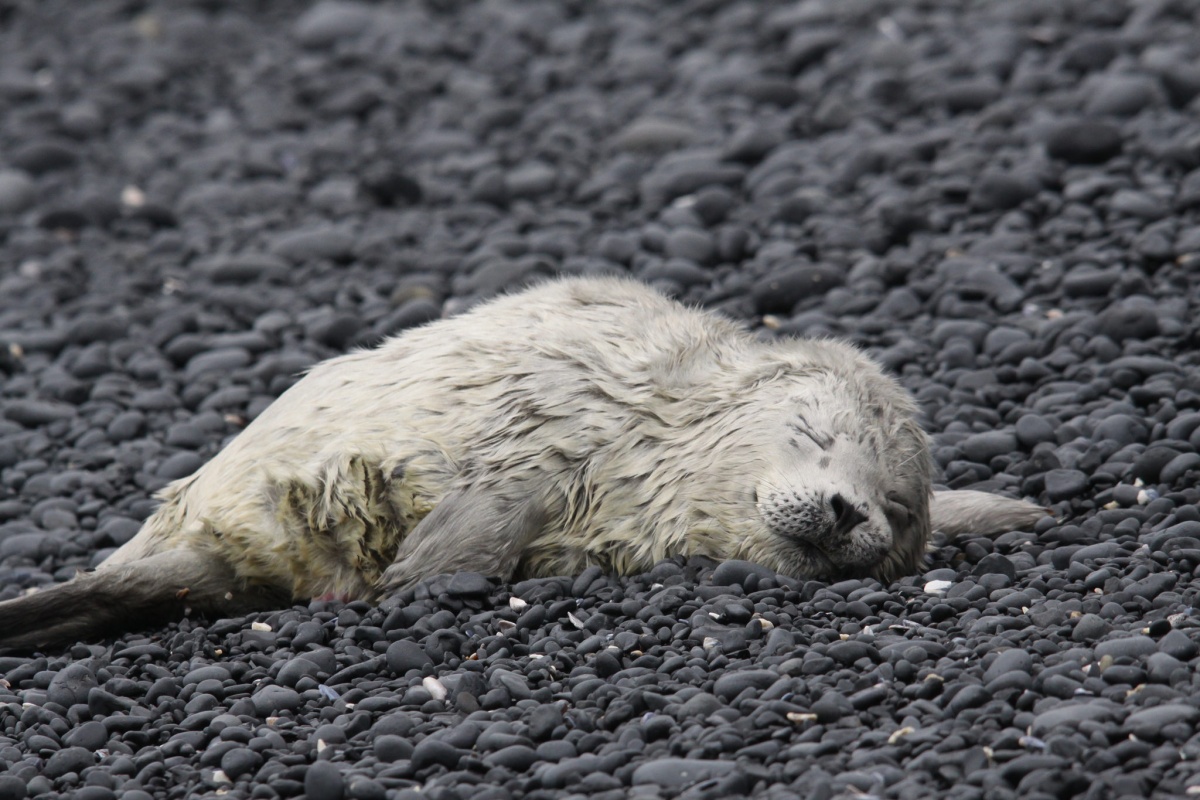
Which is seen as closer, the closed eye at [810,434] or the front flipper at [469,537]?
the front flipper at [469,537]

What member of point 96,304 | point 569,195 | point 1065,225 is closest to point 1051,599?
point 1065,225

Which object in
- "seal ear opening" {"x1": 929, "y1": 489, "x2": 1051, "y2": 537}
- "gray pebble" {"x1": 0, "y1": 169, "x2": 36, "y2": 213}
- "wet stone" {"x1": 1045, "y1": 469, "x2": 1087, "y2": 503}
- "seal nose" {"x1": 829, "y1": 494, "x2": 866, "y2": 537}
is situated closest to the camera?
"seal nose" {"x1": 829, "y1": 494, "x2": 866, "y2": 537}

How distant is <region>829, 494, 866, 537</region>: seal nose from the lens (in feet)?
16.9

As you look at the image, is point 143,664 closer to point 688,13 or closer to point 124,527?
point 124,527

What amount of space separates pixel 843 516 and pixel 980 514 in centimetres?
84

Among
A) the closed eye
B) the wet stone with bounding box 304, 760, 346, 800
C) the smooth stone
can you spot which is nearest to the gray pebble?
the closed eye

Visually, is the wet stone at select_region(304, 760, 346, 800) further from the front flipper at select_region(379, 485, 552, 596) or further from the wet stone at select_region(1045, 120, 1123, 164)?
the wet stone at select_region(1045, 120, 1123, 164)

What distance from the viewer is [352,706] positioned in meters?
4.57

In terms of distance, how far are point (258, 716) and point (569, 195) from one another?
5284 millimetres

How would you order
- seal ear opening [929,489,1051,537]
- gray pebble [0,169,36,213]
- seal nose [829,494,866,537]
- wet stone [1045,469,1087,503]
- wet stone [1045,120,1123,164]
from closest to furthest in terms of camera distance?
seal nose [829,494,866,537] → seal ear opening [929,489,1051,537] → wet stone [1045,469,1087,503] → wet stone [1045,120,1123,164] → gray pebble [0,169,36,213]

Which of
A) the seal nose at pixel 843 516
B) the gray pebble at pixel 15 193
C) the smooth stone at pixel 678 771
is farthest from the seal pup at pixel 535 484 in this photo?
the gray pebble at pixel 15 193

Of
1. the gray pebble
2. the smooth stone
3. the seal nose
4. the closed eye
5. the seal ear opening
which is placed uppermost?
the gray pebble

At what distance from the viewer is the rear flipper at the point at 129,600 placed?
518 centimetres

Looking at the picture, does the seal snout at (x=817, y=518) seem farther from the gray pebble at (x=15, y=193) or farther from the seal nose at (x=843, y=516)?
the gray pebble at (x=15, y=193)
